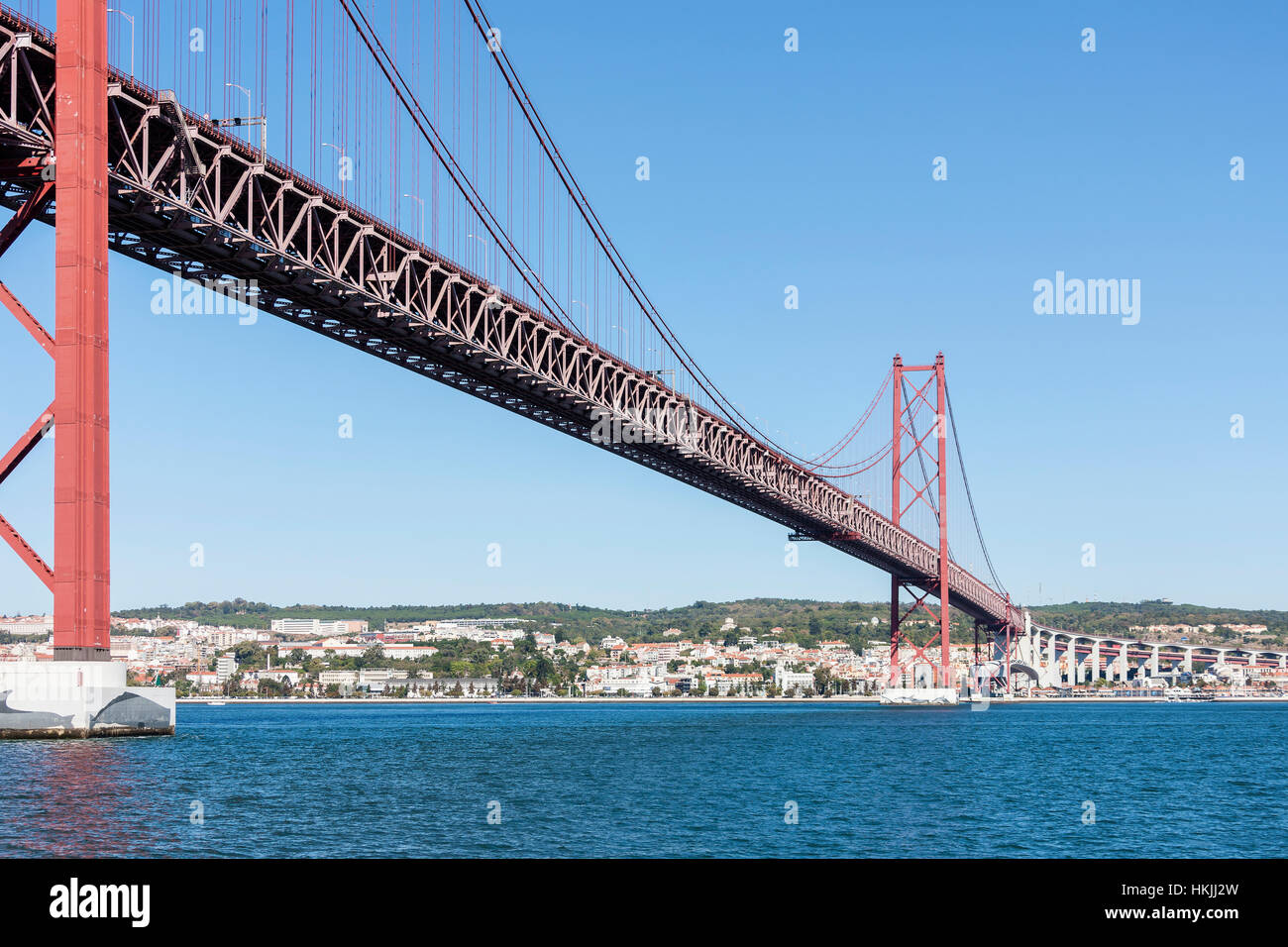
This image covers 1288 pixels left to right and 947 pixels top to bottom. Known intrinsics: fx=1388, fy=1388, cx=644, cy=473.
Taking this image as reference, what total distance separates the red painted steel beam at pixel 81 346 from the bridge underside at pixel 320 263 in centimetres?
75

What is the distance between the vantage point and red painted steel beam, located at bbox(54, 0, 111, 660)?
26500mm

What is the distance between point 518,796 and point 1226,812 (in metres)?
13.7

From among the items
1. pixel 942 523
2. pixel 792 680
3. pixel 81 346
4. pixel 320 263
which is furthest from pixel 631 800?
pixel 792 680

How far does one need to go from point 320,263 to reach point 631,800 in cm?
1597

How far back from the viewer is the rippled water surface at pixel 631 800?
19781 mm

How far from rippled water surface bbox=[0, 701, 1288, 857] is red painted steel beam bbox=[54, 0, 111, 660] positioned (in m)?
2.96

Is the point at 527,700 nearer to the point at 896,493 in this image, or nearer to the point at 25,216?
the point at 896,493

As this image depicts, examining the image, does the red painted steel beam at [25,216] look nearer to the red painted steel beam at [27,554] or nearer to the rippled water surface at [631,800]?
the red painted steel beam at [27,554]

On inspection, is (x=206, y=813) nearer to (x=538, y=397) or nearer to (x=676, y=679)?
(x=538, y=397)

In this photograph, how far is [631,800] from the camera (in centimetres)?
2639

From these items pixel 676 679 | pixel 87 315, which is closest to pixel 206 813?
pixel 87 315

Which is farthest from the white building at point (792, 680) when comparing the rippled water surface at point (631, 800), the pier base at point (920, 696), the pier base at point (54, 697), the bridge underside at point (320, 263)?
the pier base at point (54, 697)

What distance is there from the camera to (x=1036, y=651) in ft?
516

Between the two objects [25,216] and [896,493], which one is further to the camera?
[896,493]
